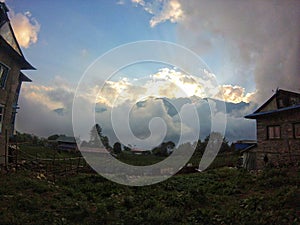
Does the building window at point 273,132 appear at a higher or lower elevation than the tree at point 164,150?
higher

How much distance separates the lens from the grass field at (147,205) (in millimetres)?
7031

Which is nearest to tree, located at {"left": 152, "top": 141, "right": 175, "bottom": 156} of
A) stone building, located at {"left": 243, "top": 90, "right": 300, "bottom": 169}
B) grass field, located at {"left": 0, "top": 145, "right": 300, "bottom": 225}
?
stone building, located at {"left": 243, "top": 90, "right": 300, "bottom": 169}

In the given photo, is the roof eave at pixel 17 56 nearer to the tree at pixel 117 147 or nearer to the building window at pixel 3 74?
the building window at pixel 3 74

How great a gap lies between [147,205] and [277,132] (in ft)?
43.9

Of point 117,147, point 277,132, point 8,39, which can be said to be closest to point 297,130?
point 277,132

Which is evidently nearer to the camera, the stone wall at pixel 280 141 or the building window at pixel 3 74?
the building window at pixel 3 74

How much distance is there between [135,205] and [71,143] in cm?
3799

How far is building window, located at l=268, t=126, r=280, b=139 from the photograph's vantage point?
18.4 metres

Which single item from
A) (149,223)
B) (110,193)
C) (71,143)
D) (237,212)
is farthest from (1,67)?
(71,143)

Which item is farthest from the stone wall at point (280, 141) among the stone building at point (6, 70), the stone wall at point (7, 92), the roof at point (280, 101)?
→ the stone wall at point (7, 92)

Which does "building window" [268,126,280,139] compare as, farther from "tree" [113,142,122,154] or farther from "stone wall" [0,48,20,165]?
"stone wall" [0,48,20,165]

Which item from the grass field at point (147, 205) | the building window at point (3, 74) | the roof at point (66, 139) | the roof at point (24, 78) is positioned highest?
the roof at point (24, 78)

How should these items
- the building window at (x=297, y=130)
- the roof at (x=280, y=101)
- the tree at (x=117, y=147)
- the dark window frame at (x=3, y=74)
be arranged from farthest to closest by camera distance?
the tree at (x=117, y=147), the roof at (x=280, y=101), the building window at (x=297, y=130), the dark window frame at (x=3, y=74)

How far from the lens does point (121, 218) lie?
24.2 ft
